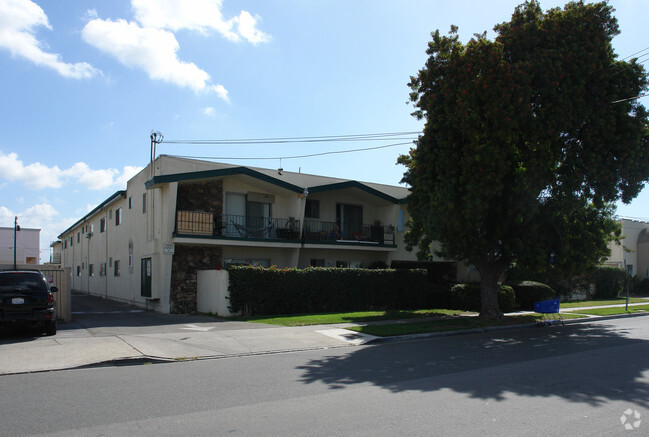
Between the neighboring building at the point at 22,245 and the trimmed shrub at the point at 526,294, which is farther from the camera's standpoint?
the neighboring building at the point at 22,245

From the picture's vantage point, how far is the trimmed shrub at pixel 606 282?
32844 millimetres

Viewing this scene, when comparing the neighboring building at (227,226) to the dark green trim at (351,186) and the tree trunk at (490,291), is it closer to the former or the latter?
the dark green trim at (351,186)

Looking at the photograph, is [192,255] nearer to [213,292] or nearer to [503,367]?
[213,292]

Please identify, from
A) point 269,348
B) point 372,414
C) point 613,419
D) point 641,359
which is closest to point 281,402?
point 372,414

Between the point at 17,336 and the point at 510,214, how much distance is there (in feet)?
48.5

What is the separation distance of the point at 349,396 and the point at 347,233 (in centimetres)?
2008

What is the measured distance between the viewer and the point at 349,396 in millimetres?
7129

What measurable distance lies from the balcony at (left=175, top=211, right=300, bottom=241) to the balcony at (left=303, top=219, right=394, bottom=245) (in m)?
1.01

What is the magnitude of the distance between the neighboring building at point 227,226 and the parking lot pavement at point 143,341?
409cm

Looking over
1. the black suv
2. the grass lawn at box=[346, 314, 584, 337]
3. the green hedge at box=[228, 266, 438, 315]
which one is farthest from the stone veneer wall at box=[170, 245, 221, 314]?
the grass lawn at box=[346, 314, 584, 337]

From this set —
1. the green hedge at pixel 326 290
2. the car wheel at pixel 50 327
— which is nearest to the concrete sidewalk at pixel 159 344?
the car wheel at pixel 50 327

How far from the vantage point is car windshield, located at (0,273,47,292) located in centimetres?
1257

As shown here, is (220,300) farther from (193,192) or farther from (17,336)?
(17,336)

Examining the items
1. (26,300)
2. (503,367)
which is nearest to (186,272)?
(26,300)
